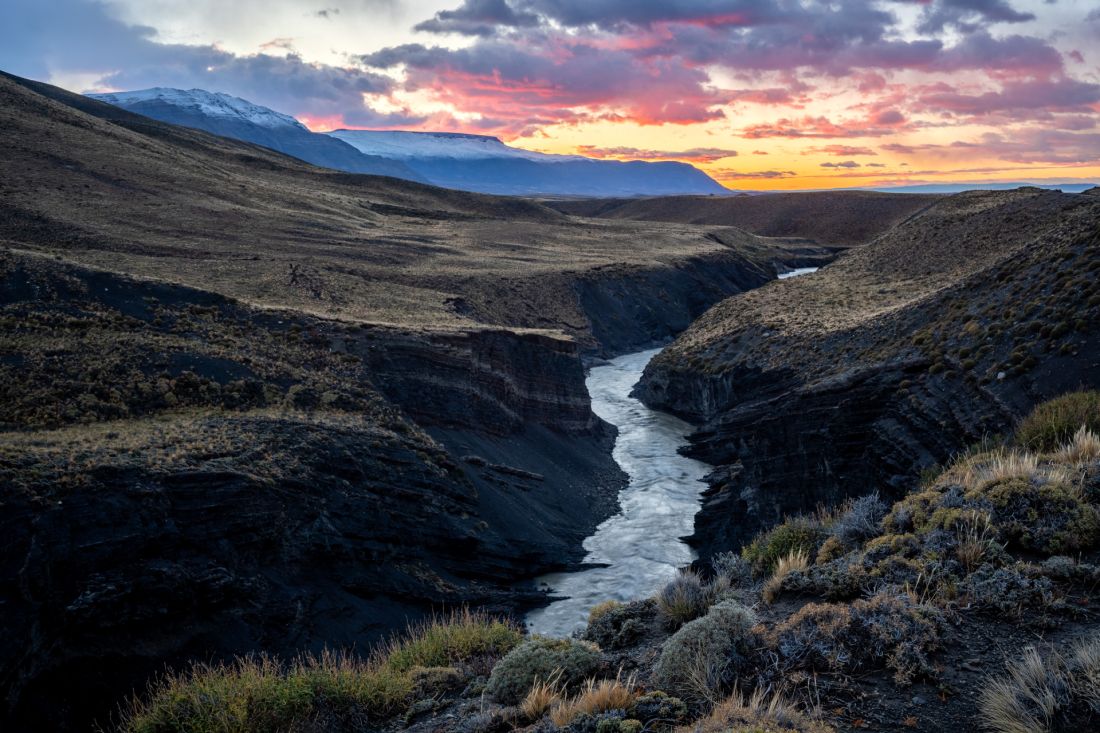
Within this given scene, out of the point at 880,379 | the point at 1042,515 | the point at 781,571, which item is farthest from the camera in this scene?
the point at 880,379

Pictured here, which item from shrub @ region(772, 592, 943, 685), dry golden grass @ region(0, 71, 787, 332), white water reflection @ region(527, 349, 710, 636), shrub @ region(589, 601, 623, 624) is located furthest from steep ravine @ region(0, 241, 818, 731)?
shrub @ region(772, 592, 943, 685)

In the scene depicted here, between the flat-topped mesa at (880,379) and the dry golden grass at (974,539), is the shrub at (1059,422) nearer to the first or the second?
the flat-topped mesa at (880,379)

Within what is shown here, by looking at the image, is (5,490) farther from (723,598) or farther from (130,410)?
(723,598)

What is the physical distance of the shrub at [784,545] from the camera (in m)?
12.0

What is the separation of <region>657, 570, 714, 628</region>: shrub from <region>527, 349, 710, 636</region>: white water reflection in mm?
11734

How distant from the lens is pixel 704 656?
7.81 metres

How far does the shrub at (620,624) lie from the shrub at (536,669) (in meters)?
1.31

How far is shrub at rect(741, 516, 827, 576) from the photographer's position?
1196 cm

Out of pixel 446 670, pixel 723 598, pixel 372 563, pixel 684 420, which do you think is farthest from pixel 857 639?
pixel 684 420

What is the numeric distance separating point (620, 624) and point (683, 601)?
0.99m

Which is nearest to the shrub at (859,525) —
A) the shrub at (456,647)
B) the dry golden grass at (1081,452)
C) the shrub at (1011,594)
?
the shrub at (1011,594)

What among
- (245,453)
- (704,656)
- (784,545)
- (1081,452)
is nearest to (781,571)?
(784,545)

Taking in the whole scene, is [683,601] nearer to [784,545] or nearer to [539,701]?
[784,545]

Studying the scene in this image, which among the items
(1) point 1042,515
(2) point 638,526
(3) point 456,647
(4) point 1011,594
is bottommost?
(2) point 638,526
